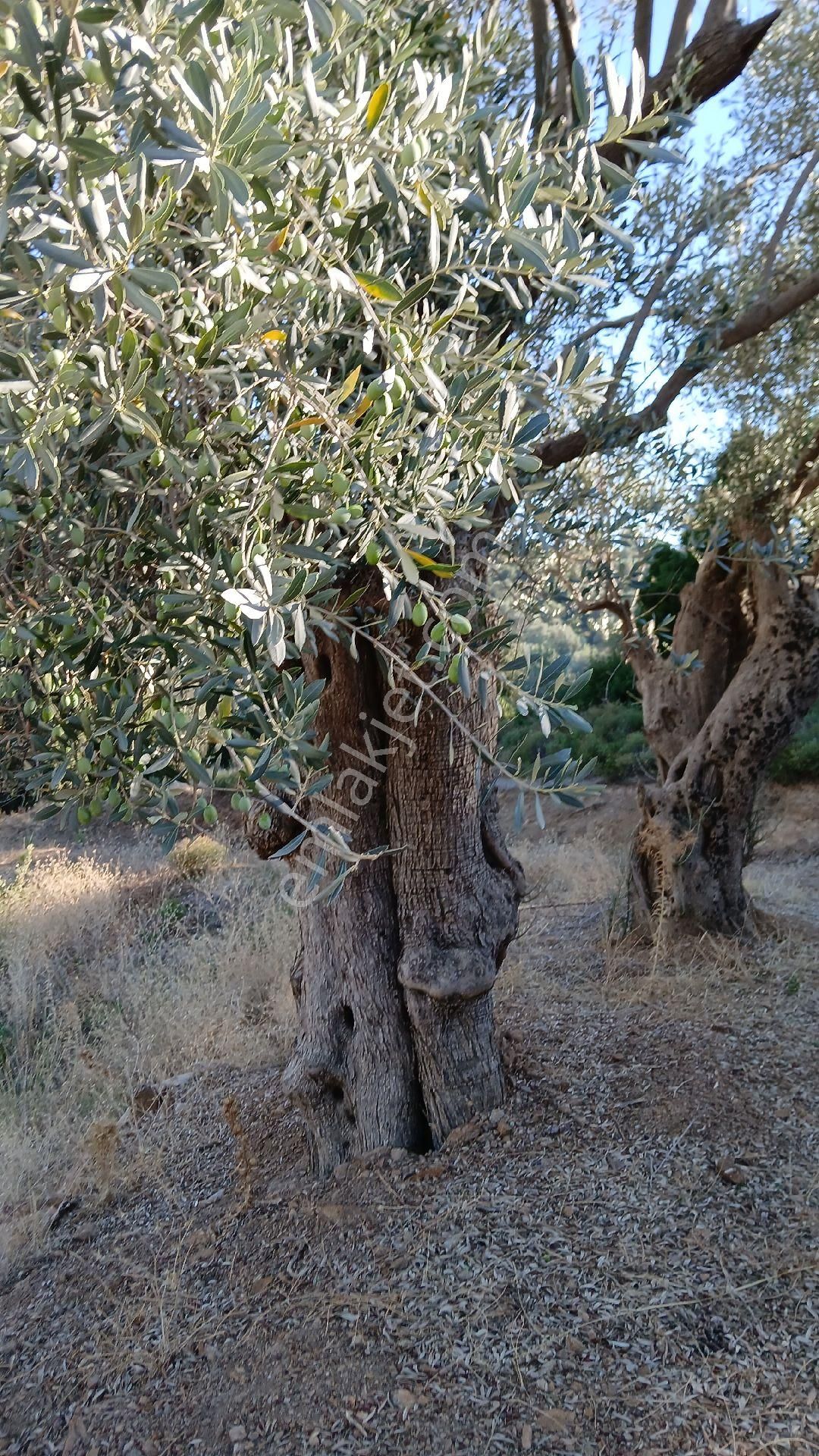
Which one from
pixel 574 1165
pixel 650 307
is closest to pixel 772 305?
pixel 650 307

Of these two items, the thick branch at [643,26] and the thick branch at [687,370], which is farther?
the thick branch at [687,370]

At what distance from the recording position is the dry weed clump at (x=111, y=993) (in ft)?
14.5

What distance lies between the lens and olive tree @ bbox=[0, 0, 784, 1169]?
4.55 ft

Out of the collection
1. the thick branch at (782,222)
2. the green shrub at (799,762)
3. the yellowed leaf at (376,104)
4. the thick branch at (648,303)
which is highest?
the thick branch at (782,222)

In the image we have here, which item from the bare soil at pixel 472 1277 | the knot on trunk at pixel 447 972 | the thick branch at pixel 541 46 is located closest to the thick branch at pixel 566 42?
the thick branch at pixel 541 46

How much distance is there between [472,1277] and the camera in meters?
2.76

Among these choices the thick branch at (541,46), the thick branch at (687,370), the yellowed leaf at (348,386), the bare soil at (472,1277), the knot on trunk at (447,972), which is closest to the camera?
the yellowed leaf at (348,386)

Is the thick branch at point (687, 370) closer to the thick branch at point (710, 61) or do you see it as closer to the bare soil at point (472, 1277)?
the thick branch at point (710, 61)

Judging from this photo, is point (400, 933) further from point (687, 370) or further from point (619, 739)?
point (619, 739)

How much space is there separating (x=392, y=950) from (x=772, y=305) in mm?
3265

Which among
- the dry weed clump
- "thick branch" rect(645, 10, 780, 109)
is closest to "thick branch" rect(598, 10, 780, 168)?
"thick branch" rect(645, 10, 780, 109)

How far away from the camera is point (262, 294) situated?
5.86ft

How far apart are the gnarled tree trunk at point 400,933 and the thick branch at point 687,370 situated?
1385 mm

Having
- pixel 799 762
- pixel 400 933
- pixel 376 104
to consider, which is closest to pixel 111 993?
pixel 400 933
